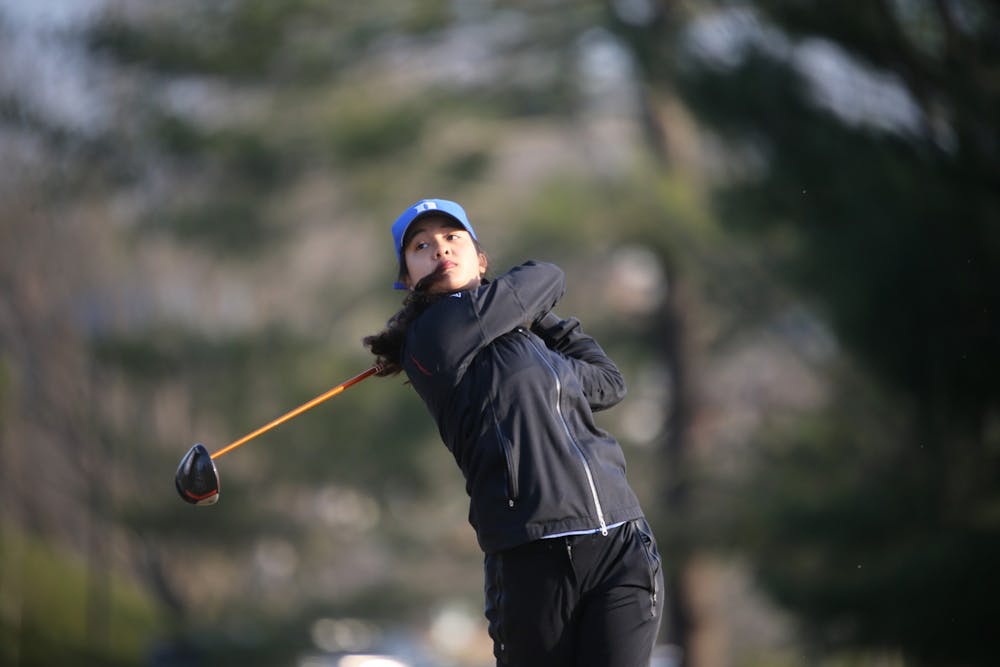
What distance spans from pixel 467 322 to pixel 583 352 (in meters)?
0.43

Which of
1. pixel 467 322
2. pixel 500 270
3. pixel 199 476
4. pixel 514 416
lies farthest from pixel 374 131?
pixel 514 416

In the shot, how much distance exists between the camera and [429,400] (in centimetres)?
375

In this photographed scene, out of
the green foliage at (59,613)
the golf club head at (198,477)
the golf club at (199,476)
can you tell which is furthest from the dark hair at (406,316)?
the green foliage at (59,613)

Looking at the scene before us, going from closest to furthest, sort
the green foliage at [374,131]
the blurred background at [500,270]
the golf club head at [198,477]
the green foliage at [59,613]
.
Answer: the golf club head at [198,477]
the blurred background at [500,270]
the green foliage at [374,131]
the green foliage at [59,613]

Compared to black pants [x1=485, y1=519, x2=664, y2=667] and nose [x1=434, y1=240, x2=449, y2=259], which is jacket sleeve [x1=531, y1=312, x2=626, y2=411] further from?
black pants [x1=485, y1=519, x2=664, y2=667]

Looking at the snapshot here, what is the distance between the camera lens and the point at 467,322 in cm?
367

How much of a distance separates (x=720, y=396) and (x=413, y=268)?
19833mm

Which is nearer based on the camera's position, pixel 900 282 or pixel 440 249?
pixel 440 249

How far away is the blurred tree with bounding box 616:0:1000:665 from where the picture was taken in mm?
12086

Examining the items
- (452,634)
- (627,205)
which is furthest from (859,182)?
(452,634)

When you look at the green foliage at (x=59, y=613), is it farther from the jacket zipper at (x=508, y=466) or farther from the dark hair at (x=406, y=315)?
Answer: the jacket zipper at (x=508, y=466)

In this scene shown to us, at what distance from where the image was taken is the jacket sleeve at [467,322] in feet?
12.0

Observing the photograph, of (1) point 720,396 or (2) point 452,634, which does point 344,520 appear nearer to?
(1) point 720,396

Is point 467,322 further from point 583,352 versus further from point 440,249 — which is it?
point 583,352
